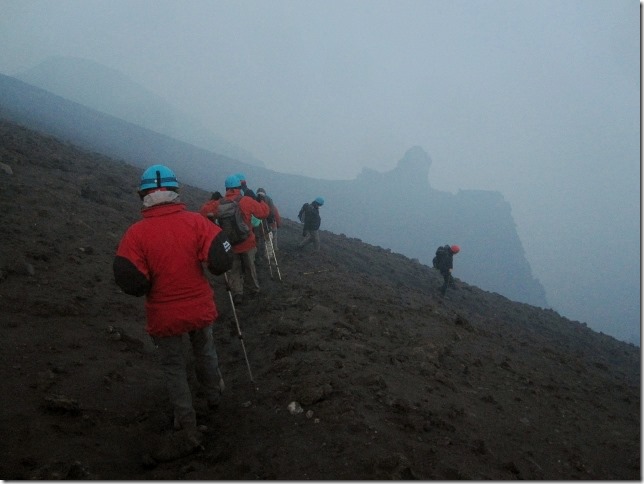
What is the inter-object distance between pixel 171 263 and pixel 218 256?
1.59 feet

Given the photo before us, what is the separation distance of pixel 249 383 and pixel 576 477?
4084 millimetres

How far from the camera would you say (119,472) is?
12.8ft

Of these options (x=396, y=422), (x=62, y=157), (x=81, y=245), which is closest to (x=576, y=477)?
(x=396, y=422)

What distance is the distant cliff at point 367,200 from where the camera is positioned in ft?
199

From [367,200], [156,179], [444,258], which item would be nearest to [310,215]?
[444,258]

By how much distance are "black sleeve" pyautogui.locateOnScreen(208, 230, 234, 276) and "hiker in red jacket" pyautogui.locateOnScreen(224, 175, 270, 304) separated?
14.1ft

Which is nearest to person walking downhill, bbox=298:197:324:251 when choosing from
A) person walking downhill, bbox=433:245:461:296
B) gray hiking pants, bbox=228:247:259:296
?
person walking downhill, bbox=433:245:461:296

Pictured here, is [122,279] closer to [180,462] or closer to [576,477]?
[180,462]

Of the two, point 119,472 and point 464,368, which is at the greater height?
point 464,368

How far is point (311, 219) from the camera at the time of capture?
57.9 feet

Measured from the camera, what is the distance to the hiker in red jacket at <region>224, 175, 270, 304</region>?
9.03 m

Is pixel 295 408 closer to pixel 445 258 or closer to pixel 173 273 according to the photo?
pixel 173 273

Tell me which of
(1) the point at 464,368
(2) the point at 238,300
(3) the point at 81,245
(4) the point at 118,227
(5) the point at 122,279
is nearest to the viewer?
(5) the point at 122,279

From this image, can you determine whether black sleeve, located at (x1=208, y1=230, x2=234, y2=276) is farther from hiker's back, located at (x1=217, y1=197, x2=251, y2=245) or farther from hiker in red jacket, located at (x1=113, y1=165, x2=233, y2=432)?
hiker's back, located at (x1=217, y1=197, x2=251, y2=245)
